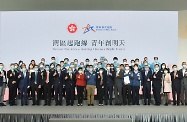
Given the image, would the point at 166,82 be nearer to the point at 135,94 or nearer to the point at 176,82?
the point at 176,82

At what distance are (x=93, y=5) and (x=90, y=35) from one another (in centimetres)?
86

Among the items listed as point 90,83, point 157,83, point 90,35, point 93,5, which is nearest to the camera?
point 90,83

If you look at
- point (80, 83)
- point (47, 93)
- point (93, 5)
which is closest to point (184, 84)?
point (80, 83)

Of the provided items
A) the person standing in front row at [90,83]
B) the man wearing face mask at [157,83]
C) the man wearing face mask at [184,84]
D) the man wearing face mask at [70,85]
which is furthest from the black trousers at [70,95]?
the man wearing face mask at [184,84]

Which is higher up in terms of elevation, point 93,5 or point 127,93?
point 93,5

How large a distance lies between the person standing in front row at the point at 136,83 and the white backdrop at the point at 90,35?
3.84 ft

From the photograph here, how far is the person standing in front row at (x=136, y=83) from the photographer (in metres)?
6.44

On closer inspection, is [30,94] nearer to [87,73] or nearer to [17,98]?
[17,98]

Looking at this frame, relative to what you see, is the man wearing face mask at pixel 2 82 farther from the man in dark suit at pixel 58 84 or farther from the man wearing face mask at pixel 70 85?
the man wearing face mask at pixel 70 85

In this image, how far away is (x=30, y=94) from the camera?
6.74 meters

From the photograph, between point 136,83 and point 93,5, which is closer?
point 136,83

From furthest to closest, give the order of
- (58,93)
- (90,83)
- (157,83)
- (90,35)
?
(90,35)
(58,93)
(157,83)
(90,83)

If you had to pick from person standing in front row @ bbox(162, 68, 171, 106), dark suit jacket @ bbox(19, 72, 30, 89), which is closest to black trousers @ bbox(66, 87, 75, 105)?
dark suit jacket @ bbox(19, 72, 30, 89)

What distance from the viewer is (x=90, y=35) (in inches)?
304
